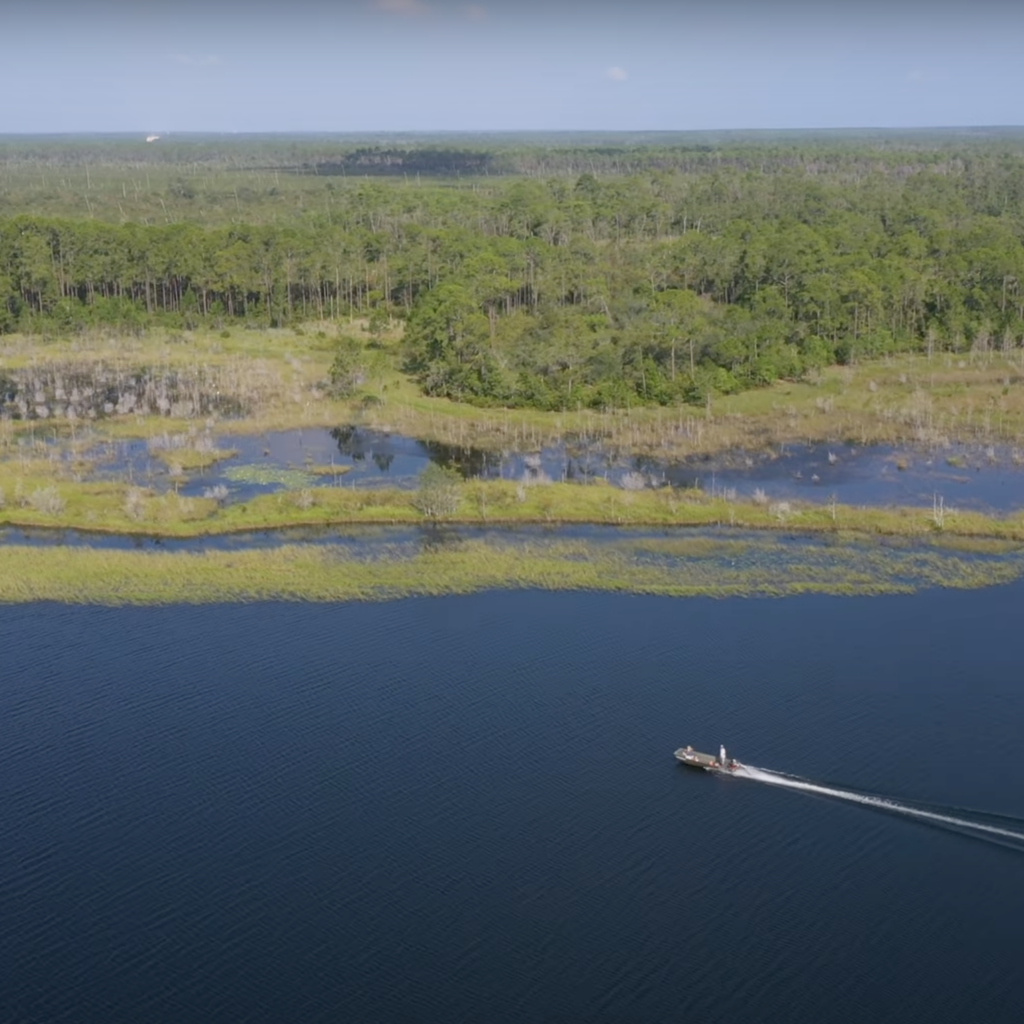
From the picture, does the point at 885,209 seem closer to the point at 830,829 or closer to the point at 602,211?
the point at 602,211

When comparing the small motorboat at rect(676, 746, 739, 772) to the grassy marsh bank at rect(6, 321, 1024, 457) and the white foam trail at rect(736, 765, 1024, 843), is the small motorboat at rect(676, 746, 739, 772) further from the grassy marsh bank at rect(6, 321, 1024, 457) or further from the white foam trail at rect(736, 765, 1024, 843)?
the grassy marsh bank at rect(6, 321, 1024, 457)

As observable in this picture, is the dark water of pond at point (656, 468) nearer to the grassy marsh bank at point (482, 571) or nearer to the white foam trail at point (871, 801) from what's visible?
the grassy marsh bank at point (482, 571)

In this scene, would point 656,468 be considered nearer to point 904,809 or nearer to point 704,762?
point 704,762

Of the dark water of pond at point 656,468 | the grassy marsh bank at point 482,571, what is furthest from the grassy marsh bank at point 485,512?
the grassy marsh bank at point 482,571

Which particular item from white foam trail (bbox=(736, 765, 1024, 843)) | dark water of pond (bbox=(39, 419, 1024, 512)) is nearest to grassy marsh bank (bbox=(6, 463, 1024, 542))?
dark water of pond (bbox=(39, 419, 1024, 512))

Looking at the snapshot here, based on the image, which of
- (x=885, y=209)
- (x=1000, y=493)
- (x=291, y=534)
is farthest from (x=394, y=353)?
(x=885, y=209)

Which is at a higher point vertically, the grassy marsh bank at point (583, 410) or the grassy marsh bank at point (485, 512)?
the grassy marsh bank at point (583, 410)
